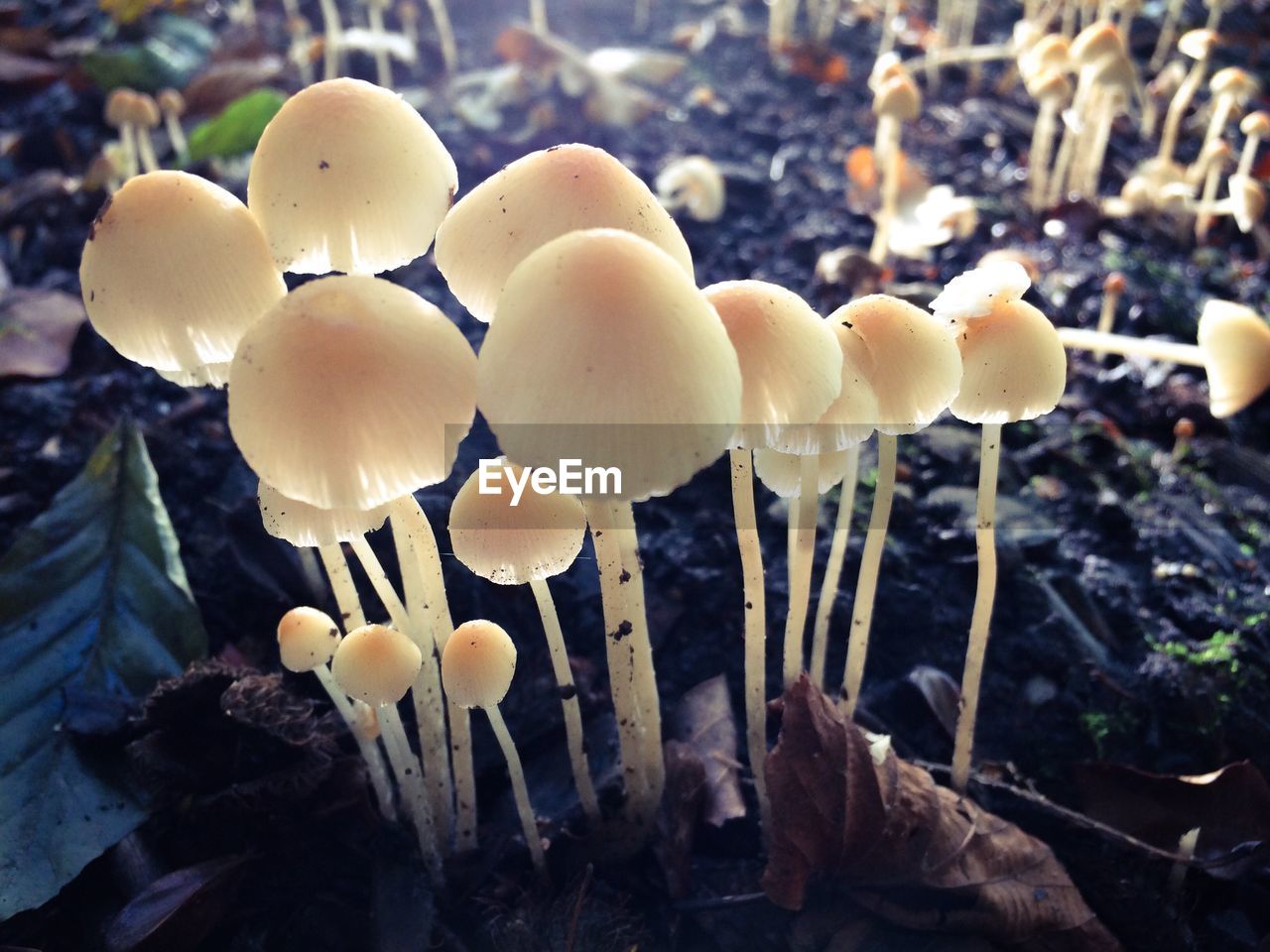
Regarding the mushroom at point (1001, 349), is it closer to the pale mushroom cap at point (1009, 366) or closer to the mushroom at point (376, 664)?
the pale mushroom cap at point (1009, 366)

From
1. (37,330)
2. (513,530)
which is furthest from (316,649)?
(37,330)

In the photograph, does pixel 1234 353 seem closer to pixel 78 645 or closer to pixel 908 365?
pixel 908 365

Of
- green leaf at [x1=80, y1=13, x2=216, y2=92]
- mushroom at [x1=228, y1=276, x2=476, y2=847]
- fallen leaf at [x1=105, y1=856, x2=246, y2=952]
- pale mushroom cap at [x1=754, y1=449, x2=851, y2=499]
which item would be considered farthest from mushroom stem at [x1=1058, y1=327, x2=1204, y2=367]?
green leaf at [x1=80, y1=13, x2=216, y2=92]

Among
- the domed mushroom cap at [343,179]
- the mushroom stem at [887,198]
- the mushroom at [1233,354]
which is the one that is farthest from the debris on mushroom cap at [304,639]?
the mushroom stem at [887,198]

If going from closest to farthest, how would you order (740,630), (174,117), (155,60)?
(740,630), (174,117), (155,60)

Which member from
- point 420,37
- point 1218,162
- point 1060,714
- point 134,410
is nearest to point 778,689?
point 1060,714
